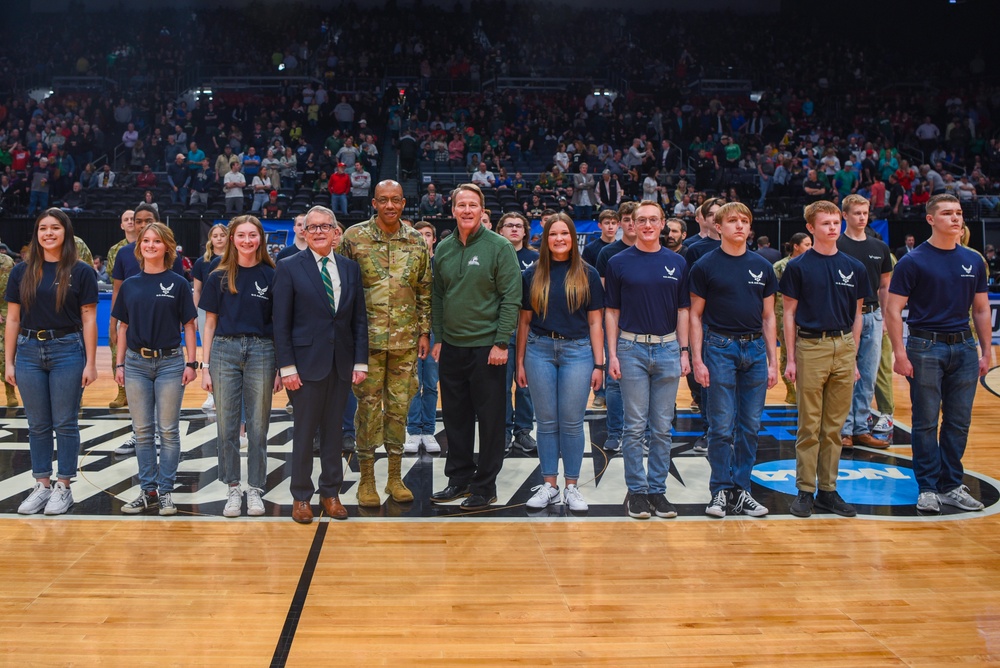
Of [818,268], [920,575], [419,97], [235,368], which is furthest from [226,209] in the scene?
[920,575]

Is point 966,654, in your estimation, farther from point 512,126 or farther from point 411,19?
point 411,19

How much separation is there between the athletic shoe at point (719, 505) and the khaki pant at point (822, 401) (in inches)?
17.9

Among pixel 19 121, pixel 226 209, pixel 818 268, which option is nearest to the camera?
pixel 818 268

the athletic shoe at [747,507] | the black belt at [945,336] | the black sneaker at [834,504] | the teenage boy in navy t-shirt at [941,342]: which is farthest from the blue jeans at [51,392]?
the black belt at [945,336]

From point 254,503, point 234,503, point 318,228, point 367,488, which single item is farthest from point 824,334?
point 234,503

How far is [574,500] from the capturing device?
5.00 m

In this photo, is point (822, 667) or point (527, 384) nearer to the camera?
point (822, 667)

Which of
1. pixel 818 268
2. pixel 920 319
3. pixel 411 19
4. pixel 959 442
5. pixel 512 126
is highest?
pixel 411 19

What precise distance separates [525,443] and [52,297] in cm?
342

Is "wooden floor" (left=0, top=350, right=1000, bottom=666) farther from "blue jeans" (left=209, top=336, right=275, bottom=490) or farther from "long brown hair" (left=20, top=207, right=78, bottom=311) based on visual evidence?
"long brown hair" (left=20, top=207, right=78, bottom=311)

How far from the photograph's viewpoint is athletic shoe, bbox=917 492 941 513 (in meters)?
4.95

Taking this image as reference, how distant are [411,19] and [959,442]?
22190 mm

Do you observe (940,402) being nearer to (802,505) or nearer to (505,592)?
(802,505)

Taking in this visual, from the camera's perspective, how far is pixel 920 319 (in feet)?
16.4
